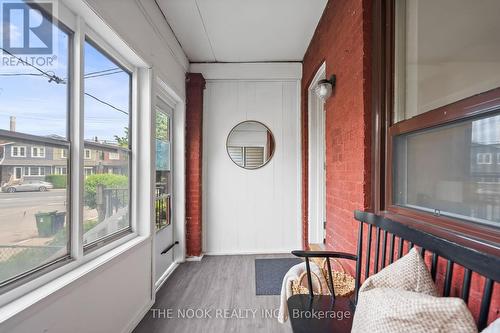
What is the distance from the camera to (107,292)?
5.05 feet

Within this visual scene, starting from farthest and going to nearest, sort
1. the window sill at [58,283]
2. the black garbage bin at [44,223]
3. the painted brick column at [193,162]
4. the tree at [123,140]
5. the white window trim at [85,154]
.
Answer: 1. the painted brick column at [193,162]
2. the tree at [123,140]
3. the white window trim at [85,154]
4. the black garbage bin at [44,223]
5. the window sill at [58,283]

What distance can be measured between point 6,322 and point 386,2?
2381mm

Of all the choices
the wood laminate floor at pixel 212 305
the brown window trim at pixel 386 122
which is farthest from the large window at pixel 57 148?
the brown window trim at pixel 386 122

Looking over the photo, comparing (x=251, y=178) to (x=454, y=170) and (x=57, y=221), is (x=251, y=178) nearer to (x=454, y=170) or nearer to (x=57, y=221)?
(x=57, y=221)

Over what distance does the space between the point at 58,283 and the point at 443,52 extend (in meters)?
2.10

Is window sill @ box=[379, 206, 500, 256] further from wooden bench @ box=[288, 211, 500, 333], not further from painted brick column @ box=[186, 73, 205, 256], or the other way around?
painted brick column @ box=[186, 73, 205, 256]

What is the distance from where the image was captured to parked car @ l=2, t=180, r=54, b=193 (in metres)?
1.05

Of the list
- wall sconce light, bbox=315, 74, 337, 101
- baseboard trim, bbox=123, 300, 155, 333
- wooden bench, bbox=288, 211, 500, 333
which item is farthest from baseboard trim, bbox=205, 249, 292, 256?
wall sconce light, bbox=315, 74, 337, 101

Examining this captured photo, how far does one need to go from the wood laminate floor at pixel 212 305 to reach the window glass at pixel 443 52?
6.07 ft

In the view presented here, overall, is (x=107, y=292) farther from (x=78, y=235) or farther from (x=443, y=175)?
(x=443, y=175)

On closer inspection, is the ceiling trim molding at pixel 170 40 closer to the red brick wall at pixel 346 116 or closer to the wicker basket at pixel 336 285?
the red brick wall at pixel 346 116

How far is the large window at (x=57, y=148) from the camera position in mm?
1064

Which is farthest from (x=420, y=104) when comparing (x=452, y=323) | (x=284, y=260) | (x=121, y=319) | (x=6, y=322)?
(x=284, y=260)

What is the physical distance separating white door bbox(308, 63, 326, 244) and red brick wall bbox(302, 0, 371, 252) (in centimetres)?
79
